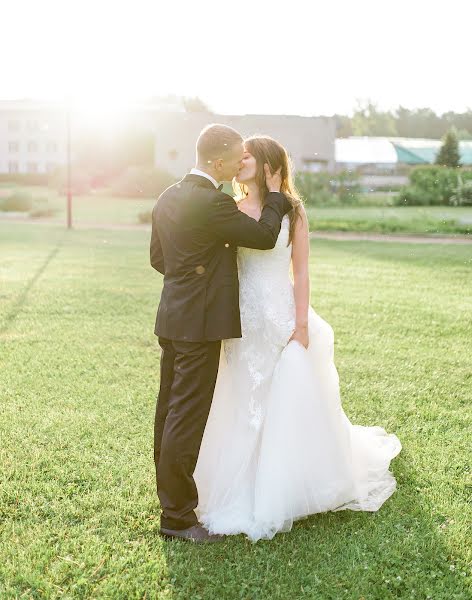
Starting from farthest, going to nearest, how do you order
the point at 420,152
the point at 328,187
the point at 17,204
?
the point at 420,152 < the point at 17,204 < the point at 328,187

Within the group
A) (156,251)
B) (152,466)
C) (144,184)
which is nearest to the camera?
(156,251)

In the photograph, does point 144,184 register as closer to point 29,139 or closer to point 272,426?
point 272,426

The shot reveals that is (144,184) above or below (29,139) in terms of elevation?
below

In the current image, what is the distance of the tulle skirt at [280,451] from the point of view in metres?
3.93

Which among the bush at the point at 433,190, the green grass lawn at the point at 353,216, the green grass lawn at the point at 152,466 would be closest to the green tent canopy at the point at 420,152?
the bush at the point at 433,190

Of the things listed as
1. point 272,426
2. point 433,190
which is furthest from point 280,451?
point 433,190

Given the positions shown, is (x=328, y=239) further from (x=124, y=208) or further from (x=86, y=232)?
(x=124, y=208)

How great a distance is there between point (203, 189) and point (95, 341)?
5.21 metres

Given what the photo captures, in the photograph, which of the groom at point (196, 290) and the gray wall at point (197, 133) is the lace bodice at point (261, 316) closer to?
the groom at point (196, 290)

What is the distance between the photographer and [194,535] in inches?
153

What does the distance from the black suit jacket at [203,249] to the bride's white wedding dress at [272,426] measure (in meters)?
0.27

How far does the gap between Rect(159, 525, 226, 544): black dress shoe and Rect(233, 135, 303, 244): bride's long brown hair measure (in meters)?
1.64

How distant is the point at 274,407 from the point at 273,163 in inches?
52.3

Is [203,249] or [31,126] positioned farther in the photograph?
[31,126]
